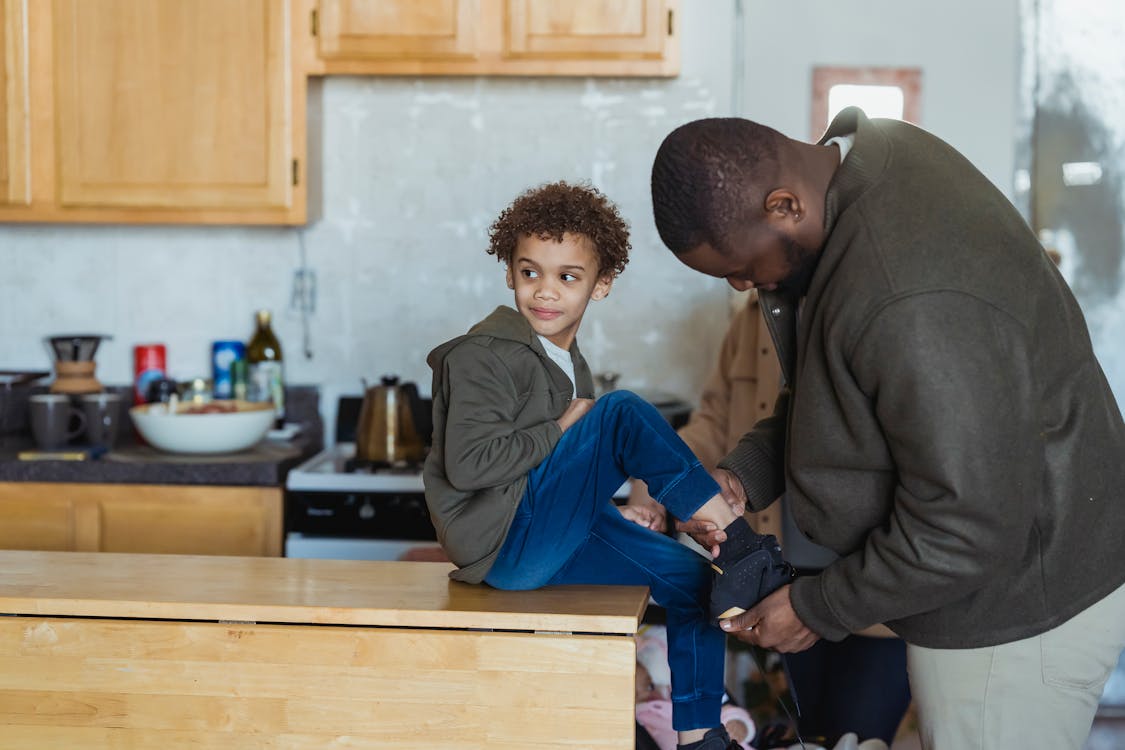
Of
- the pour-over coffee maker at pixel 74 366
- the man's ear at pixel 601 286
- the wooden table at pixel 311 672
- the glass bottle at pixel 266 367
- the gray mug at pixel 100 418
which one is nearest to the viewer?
the wooden table at pixel 311 672

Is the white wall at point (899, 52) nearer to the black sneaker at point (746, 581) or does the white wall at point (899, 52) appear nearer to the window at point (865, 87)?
the window at point (865, 87)

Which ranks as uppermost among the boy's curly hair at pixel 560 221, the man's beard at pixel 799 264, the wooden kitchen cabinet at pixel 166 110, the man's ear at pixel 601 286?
the wooden kitchen cabinet at pixel 166 110

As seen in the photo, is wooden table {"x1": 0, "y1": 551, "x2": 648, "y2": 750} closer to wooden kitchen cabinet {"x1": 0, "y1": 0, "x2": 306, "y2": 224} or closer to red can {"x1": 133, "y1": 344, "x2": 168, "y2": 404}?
wooden kitchen cabinet {"x1": 0, "y1": 0, "x2": 306, "y2": 224}

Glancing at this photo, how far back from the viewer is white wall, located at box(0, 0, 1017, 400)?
11.0ft

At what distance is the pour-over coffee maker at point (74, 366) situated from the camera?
3332 millimetres

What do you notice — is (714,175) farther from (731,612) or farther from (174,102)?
(174,102)

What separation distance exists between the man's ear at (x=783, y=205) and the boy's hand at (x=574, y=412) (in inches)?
18.3

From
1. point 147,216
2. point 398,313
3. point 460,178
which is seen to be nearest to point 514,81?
point 460,178

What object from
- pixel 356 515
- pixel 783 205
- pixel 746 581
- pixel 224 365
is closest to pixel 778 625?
pixel 746 581

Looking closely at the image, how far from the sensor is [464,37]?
3.04m

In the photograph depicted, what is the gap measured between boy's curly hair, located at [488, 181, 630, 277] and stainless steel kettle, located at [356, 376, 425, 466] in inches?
51.4

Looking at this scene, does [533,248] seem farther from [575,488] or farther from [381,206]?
[381,206]

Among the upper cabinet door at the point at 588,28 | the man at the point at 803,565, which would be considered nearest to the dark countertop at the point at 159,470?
the man at the point at 803,565

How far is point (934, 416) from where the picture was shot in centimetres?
128
